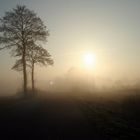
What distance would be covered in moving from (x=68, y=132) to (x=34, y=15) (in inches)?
1108

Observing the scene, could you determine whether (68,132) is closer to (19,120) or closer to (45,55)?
(19,120)

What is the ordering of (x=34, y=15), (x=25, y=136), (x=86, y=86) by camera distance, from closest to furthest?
(x=25, y=136) < (x=34, y=15) < (x=86, y=86)

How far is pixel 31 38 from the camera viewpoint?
41.3 metres

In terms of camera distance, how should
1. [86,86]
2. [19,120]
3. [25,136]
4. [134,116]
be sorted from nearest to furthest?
1. [25,136]
2. [19,120]
3. [134,116]
4. [86,86]

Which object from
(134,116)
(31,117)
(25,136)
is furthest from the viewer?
(134,116)

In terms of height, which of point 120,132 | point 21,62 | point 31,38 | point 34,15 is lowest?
point 120,132

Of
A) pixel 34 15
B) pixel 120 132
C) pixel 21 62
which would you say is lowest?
pixel 120 132

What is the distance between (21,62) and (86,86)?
19.5 metres

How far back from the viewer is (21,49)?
1620 inches

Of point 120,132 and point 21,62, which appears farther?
point 21,62

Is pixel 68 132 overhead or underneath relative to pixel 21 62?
underneath

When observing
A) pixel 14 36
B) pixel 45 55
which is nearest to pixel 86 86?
pixel 45 55

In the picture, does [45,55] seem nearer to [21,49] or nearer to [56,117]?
[21,49]

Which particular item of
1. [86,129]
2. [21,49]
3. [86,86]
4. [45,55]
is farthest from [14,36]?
[86,129]
